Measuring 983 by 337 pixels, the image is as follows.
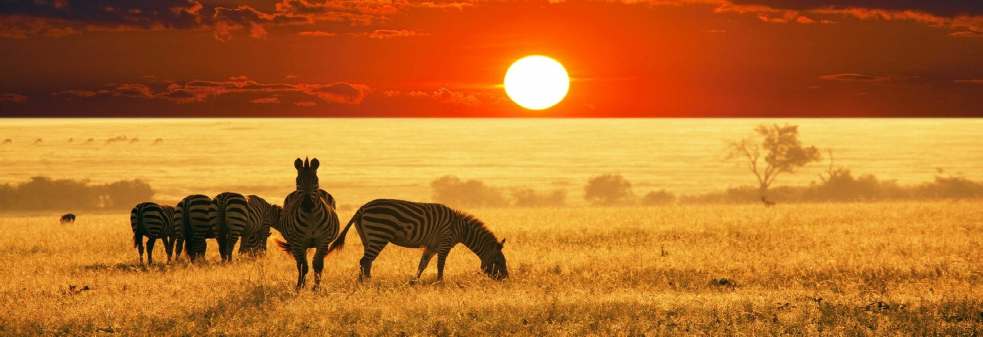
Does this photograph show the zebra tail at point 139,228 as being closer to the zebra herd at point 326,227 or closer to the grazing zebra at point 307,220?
the zebra herd at point 326,227

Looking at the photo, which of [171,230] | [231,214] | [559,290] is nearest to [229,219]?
[231,214]

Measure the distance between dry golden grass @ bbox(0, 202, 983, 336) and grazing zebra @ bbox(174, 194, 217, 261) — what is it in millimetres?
547

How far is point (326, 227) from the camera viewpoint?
1867 cm

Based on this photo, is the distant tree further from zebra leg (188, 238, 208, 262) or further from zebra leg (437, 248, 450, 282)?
zebra leg (437, 248, 450, 282)

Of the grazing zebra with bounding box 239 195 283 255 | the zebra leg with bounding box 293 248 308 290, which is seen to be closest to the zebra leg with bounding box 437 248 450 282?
the zebra leg with bounding box 293 248 308 290

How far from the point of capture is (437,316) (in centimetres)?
1590

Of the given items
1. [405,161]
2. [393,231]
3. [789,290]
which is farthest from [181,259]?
[405,161]

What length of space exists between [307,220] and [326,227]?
44cm

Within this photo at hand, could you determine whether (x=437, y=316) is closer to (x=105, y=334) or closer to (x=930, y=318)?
(x=105, y=334)

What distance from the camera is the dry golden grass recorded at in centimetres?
1546

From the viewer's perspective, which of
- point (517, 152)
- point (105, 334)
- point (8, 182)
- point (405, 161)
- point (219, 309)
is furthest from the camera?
point (517, 152)

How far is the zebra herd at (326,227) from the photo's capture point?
18406mm

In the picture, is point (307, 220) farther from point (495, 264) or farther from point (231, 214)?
point (231, 214)

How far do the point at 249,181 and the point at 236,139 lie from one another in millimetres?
42844
